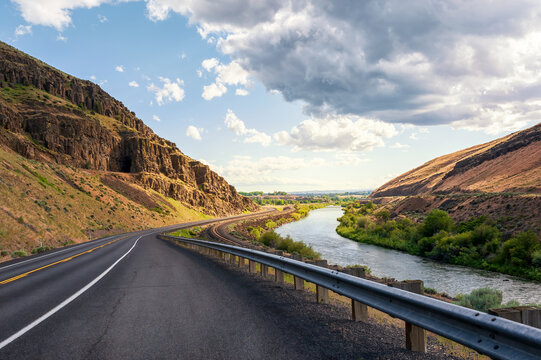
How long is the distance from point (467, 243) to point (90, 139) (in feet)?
276

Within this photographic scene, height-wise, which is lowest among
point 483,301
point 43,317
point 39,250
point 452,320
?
point 483,301

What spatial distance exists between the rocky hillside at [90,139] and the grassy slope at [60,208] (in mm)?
5882

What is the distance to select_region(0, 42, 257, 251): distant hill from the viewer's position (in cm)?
3394

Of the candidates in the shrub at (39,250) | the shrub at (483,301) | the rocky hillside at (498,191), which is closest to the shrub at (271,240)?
the shrub at (39,250)

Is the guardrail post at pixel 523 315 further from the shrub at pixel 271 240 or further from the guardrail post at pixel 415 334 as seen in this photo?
the shrub at pixel 271 240

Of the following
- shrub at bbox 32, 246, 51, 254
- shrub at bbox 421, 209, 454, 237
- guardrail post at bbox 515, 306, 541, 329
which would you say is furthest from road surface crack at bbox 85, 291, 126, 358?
shrub at bbox 421, 209, 454, 237

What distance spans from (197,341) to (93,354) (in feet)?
3.99

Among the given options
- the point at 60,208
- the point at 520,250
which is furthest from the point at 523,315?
the point at 60,208

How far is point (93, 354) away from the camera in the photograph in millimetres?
3871

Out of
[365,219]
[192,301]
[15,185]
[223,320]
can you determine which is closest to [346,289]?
[223,320]

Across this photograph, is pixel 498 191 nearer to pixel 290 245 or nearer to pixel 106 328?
pixel 290 245

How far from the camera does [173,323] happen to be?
16.4ft

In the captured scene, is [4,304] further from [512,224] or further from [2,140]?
[2,140]

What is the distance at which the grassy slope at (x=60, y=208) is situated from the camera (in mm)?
25562
